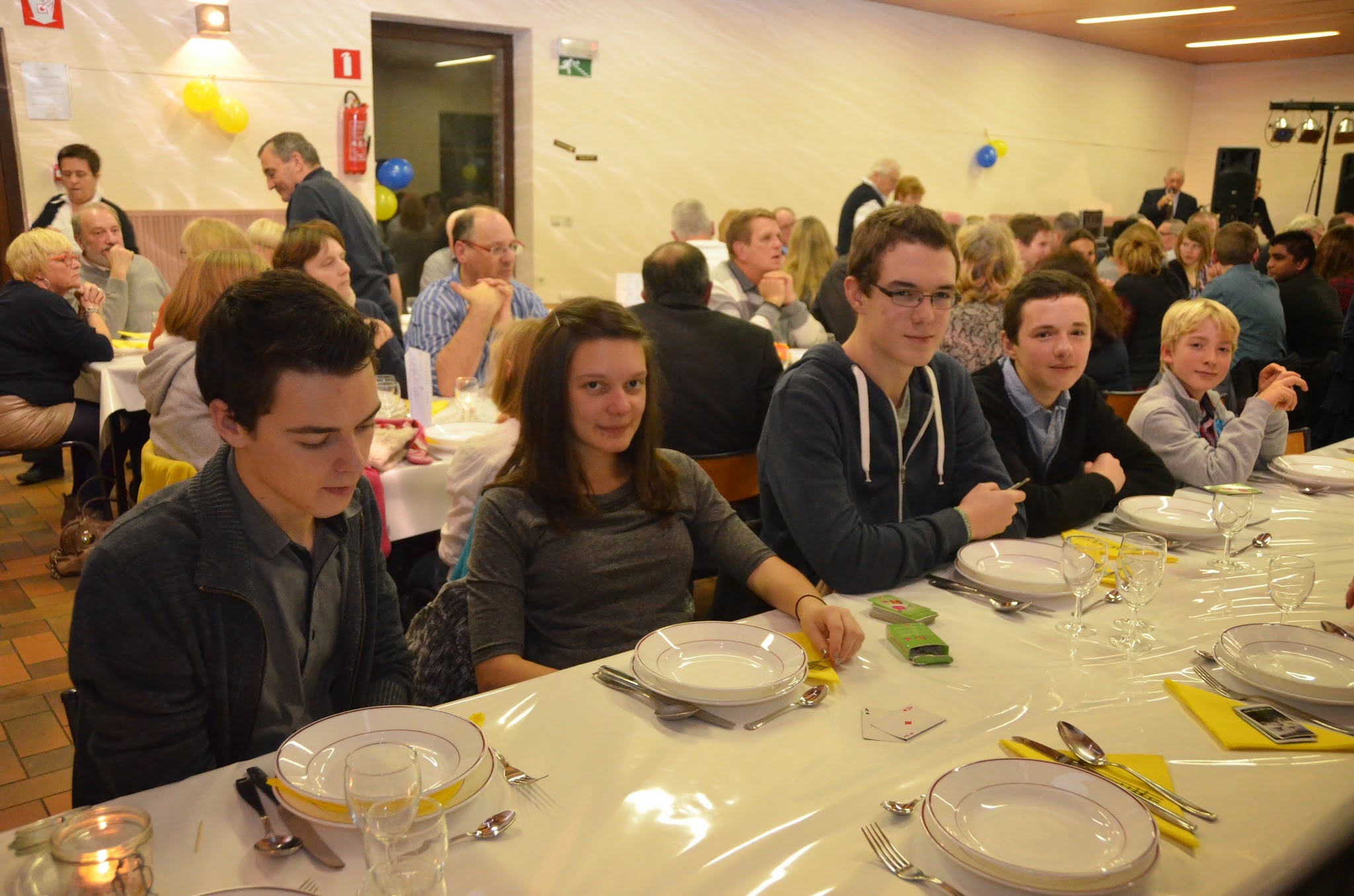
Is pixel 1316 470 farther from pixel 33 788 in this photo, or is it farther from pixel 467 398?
pixel 33 788

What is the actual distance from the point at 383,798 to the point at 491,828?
0.23m

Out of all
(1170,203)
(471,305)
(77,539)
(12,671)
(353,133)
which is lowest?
(12,671)

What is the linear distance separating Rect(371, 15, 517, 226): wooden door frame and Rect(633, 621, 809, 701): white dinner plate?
23.5ft

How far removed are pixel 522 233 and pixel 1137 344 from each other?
4995 millimetres

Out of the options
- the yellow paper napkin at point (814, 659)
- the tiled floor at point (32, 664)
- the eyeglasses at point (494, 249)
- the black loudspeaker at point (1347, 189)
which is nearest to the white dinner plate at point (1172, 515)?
the yellow paper napkin at point (814, 659)

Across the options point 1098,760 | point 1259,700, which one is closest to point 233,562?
point 1098,760

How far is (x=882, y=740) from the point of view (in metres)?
1.39

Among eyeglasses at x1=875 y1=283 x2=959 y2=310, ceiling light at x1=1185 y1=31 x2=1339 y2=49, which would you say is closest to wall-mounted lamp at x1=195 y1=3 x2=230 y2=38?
eyeglasses at x1=875 y1=283 x2=959 y2=310

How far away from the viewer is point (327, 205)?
209 inches

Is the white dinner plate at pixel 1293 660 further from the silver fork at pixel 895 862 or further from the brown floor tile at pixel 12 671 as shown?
the brown floor tile at pixel 12 671

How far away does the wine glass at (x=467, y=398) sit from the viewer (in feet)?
11.0

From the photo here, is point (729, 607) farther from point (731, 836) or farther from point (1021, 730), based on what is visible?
point (731, 836)

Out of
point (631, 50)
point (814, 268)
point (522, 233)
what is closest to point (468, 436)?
point (814, 268)

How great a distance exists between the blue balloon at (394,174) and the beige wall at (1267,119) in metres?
12.5
